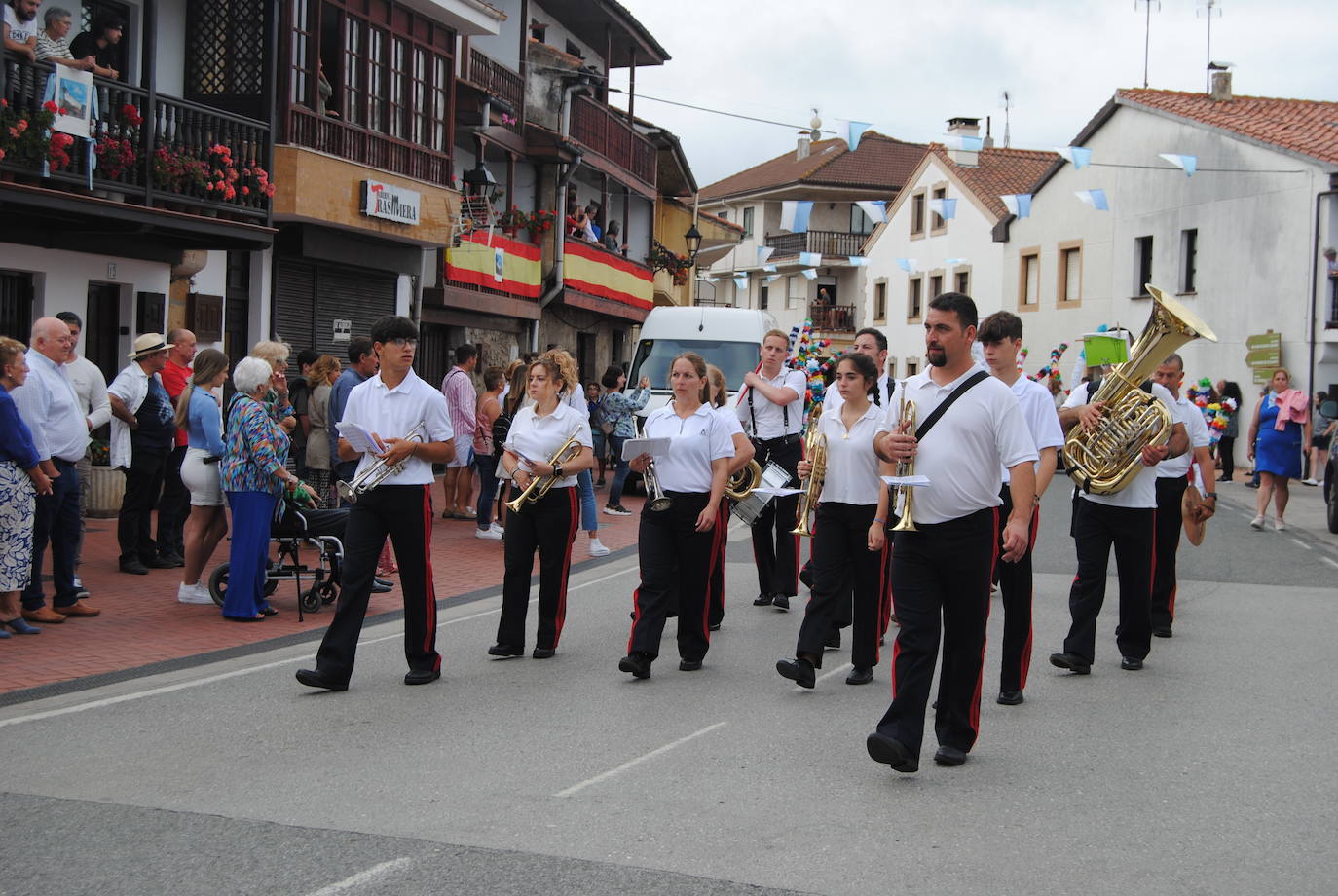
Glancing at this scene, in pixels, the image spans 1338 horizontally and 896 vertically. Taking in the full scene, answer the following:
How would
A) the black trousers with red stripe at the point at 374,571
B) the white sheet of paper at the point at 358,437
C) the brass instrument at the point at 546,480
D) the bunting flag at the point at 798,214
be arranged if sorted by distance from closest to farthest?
the black trousers with red stripe at the point at 374,571, the white sheet of paper at the point at 358,437, the brass instrument at the point at 546,480, the bunting flag at the point at 798,214

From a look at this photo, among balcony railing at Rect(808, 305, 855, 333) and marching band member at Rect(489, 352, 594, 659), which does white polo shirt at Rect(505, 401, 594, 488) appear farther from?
balcony railing at Rect(808, 305, 855, 333)

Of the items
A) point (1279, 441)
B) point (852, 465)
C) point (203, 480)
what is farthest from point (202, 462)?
point (1279, 441)

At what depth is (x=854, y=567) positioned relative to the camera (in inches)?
324

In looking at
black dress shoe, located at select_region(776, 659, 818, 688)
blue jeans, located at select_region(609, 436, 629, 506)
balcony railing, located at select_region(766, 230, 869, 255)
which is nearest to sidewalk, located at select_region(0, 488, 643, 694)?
black dress shoe, located at select_region(776, 659, 818, 688)

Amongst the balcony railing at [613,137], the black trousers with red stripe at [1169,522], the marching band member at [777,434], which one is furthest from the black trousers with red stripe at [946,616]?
the balcony railing at [613,137]

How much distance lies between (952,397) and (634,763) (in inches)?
80.6

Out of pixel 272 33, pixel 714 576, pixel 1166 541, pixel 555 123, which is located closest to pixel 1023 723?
pixel 714 576

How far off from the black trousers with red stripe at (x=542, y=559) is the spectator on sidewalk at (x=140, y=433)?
4.24 metres

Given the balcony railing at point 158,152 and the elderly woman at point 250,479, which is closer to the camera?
the elderly woman at point 250,479

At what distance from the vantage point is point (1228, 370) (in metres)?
A: 34.2

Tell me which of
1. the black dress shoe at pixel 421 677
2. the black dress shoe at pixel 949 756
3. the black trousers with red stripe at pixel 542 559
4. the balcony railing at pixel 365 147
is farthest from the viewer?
the balcony railing at pixel 365 147

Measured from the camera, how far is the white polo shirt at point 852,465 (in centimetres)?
817

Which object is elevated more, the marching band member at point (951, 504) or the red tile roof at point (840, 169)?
the red tile roof at point (840, 169)

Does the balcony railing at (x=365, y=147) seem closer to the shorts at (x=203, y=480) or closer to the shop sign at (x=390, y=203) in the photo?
the shop sign at (x=390, y=203)
